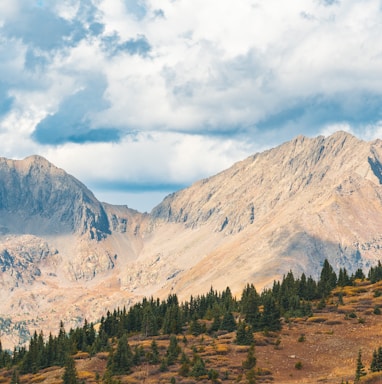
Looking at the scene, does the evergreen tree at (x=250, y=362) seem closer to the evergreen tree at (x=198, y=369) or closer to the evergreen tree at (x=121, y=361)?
the evergreen tree at (x=198, y=369)

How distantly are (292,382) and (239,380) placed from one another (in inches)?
345

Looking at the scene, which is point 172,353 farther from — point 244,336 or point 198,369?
point 244,336

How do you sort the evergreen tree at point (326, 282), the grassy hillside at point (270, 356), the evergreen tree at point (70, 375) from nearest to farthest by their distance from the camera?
the grassy hillside at point (270, 356) → the evergreen tree at point (70, 375) → the evergreen tree at point (326, 282)

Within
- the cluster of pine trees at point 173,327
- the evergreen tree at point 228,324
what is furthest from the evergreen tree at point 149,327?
the evergreen tree at point 228,324

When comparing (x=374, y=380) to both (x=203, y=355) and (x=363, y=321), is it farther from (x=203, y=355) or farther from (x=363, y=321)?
(x=363, y=321)

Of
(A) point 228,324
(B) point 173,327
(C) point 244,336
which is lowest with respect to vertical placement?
(C) point 244,336

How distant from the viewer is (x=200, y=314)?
187 meters

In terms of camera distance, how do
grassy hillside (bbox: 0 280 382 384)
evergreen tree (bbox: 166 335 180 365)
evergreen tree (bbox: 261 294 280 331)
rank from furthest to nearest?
evergreen tree (bbox: 261 294 280 331) < evergreen tree (bbox: 166 335 180 365) < grassy hillside (bbox: 0 280 382 384)

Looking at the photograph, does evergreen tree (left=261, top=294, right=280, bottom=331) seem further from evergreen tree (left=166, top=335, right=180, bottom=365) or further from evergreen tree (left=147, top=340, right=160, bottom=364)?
evergreen tree (left=147, top=340, right=160, bottom=364)

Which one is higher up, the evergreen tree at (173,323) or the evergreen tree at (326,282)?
the evergreen tree at (326,282)

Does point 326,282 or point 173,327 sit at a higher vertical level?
point 326,282

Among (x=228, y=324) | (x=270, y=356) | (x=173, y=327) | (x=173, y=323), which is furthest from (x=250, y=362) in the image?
(x=173, y=323)

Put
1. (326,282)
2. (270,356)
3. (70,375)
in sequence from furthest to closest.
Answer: (326,282) → (270,356) → (70,375)

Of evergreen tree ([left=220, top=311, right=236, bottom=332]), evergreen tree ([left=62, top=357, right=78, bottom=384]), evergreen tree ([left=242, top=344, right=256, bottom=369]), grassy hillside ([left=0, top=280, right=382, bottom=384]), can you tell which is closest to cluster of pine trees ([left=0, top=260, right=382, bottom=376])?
evergreen tree ([left=220, top=311, right=236, bottom=332])
